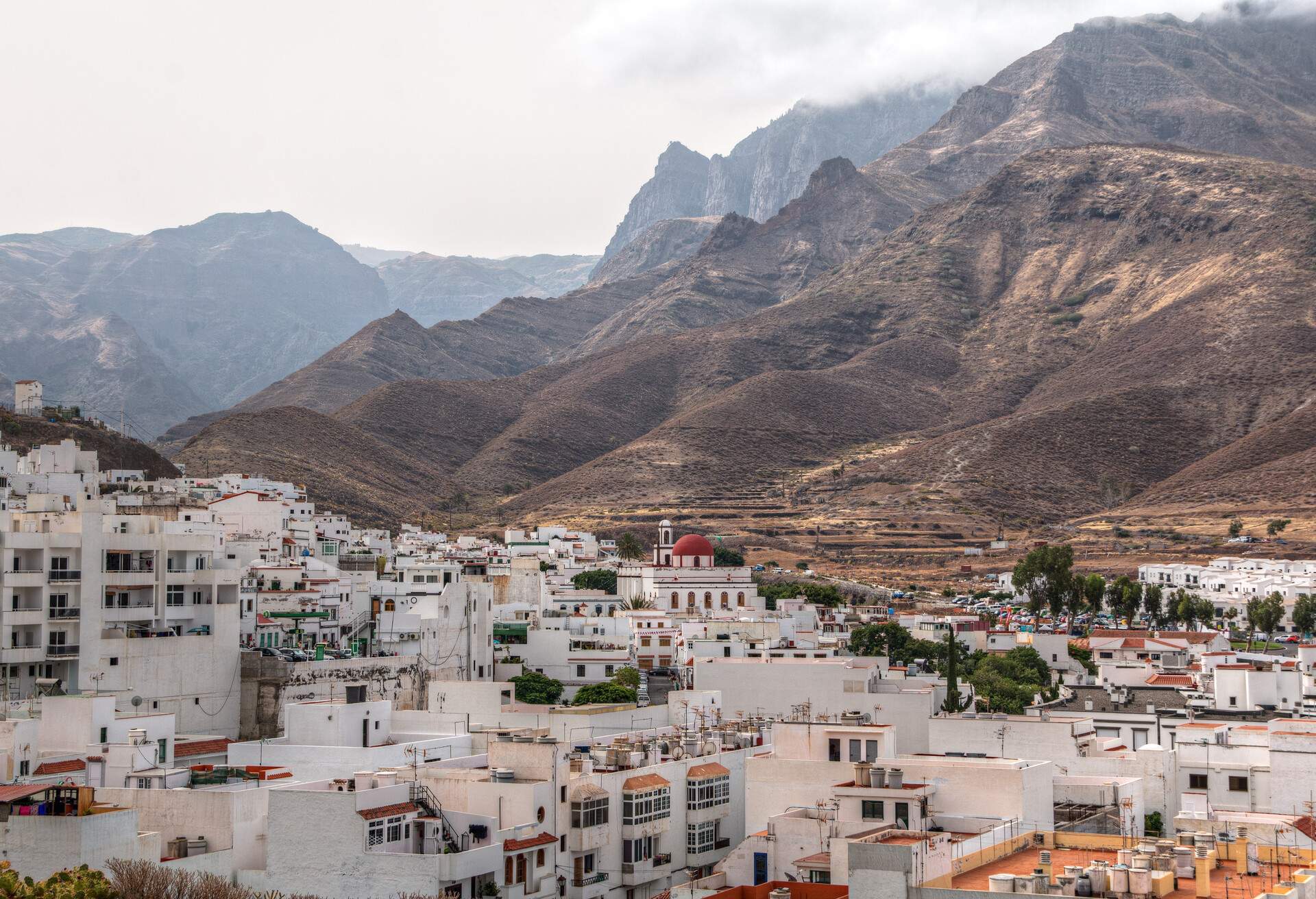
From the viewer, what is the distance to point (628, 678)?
60.7 metres

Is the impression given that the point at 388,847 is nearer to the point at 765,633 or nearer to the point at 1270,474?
the point at 765,633

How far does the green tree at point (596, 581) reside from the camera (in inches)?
3664

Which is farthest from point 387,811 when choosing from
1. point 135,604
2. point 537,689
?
point 537,689

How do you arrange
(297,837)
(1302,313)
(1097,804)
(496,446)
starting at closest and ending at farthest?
1. (297,837)
2. (1097,804)
3. (1302,313)
4. (496,446)

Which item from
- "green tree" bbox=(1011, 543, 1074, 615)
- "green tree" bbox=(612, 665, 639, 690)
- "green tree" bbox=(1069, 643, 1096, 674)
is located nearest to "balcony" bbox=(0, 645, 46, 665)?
"green tree" bbox=(612, 665, 639, 690)

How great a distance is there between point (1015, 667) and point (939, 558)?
6400cm

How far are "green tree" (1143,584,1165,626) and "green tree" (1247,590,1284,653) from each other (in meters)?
5.40

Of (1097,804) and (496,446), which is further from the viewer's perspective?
(496,446)

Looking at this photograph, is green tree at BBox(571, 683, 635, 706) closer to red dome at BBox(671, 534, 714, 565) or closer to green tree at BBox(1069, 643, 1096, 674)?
green tree at BBox(1069, 643, 1096, 674)

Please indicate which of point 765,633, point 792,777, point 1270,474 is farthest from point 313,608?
point 1270,474

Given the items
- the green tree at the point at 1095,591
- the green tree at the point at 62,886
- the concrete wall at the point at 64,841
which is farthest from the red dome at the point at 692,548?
the green tree at the point at 62,886

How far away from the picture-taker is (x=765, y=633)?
7019 cm

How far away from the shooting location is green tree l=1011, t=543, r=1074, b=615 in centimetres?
9656

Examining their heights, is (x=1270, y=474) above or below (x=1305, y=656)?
above
